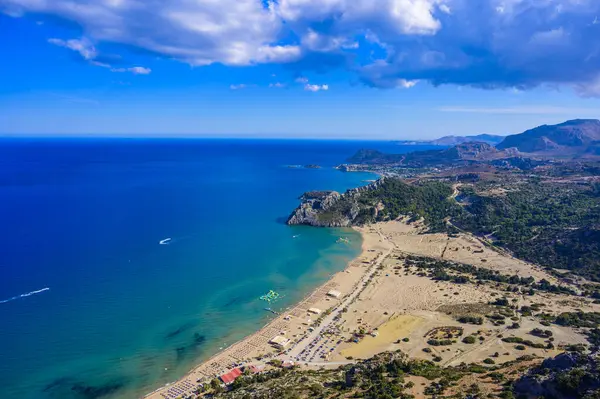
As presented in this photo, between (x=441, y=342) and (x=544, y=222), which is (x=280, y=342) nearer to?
(x=441, y=342)

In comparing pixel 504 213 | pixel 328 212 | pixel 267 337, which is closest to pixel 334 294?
pixel 267 337

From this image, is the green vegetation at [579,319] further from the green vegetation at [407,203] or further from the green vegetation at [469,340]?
the green vegetation at [407,203]

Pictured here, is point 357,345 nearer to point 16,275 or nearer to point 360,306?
point 360,306

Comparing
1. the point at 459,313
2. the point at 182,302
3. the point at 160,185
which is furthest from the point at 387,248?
the point at 160,185

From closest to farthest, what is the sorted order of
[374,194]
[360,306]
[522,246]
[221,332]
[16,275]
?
[221,332] < [360,306] < [16,275] < [522,246] < [374,194]

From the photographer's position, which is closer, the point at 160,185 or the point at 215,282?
the point at 215,282

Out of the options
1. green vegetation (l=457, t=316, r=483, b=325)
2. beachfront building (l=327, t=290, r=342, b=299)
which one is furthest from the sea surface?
green vegetation (l=457, t=316, r=483, b=325)

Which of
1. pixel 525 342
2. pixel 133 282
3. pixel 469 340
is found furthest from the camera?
pixel 133 282

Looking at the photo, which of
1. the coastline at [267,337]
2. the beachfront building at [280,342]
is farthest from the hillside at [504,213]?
the beachfront building at [280,342]
